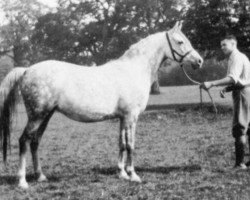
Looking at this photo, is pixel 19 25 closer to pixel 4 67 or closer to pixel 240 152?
pixel 4 67

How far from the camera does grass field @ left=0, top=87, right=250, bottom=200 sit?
6793 millimetres

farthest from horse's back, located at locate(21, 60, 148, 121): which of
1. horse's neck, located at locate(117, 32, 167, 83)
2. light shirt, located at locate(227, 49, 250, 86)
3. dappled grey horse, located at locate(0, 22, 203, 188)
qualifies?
light shirt, located at locate(227, 49, 250, 86)

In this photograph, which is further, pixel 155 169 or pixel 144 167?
pixel 144 167

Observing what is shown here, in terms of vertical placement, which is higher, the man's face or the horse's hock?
the man's face

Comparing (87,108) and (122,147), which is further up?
(87,108)

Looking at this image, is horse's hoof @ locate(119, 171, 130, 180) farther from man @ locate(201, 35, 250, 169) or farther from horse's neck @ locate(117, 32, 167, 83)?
man @ locate(201, 35, 250, 169)

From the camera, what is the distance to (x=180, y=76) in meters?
73.8

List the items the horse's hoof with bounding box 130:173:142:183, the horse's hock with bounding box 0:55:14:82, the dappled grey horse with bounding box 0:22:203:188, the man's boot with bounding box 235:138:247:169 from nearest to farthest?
the dappled grey horse with bounding box 0:22:203:188 → the horse's hoof with bounding box 130:173:142:183 → the man's boot with bounding box 235:138:247:169 → the horse's hock with bounding box 0:55:14:82

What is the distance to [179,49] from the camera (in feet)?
27.4

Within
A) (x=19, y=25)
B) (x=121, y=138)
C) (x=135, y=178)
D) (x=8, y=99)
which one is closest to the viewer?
(x=8, y=99)

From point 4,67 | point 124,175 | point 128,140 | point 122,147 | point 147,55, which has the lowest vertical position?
point 4,67

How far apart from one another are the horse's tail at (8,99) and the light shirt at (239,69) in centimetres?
392

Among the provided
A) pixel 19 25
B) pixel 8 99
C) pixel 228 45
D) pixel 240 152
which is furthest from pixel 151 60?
pixel 19 25

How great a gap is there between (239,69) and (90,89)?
2.89 meters
